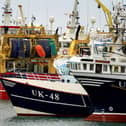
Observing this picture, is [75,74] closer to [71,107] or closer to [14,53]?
[71,107]

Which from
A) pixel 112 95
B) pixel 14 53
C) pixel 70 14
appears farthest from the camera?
pixel 70 14

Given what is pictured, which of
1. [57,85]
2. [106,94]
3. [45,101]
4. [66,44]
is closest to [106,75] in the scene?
[106,94]

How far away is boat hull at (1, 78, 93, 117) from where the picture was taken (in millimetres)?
40969

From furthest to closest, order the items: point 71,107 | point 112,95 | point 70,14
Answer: point 70,14 → point 71,107 → point 112,95

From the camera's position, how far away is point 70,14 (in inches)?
2504

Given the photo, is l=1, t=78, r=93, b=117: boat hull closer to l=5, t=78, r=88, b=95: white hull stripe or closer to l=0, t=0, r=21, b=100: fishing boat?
l=5, t=78, r=88, b=95: white hull stripe

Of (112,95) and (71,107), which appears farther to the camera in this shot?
(71,107)

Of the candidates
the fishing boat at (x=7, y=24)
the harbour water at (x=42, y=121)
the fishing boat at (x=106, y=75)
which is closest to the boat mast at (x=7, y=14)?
the fishing boat at (x=7, y=24)

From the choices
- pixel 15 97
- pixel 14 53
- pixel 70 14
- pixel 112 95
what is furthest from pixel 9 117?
pixel 70 14

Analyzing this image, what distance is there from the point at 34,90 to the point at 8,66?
14.9 meters

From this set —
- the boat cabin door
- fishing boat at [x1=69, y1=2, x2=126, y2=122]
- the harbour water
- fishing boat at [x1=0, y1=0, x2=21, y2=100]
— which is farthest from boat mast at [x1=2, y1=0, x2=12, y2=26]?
the boat cabin door

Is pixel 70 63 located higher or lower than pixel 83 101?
higher

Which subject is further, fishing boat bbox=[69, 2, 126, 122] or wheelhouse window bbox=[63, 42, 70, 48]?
wheelhouse window bbox=[63, 42, 70, 48]

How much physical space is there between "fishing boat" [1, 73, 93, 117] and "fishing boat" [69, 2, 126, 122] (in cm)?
160
